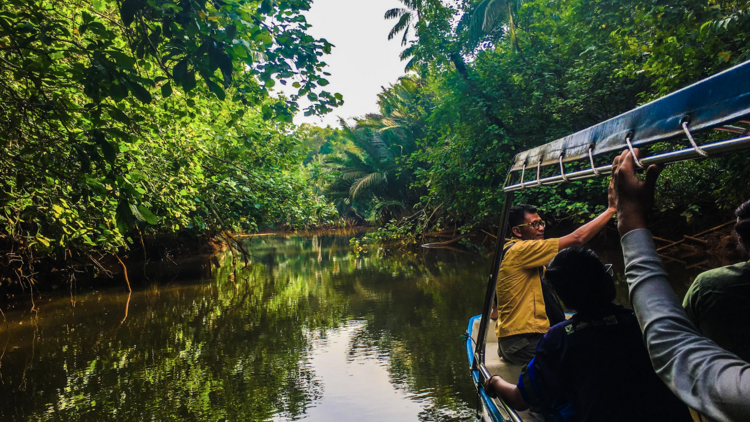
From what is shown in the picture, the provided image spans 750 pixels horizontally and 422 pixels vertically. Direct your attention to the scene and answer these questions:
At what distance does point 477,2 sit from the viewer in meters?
20.2

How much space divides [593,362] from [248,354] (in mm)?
5496

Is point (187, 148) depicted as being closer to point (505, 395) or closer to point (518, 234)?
point (518, 234)

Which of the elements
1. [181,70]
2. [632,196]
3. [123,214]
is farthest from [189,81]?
[632,196]

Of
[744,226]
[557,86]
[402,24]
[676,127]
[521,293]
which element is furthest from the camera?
[402,24]

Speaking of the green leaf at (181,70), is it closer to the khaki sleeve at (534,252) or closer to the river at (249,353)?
the khaki sleeve at (534,252)

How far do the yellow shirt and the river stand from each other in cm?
138

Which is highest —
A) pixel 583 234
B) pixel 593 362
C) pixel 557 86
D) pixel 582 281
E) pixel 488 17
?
pixel 488 17

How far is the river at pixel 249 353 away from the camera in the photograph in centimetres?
470

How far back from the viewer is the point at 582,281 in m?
1.84

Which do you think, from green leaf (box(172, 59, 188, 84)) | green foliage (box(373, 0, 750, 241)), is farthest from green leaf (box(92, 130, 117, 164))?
green foliage (box(373, 0, 750, 241))

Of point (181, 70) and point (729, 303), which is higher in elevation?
point (181, 70)

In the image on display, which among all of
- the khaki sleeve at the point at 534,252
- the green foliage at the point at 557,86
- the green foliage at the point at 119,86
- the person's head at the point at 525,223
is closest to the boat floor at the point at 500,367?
the khaki sleeve at the point at 534,252

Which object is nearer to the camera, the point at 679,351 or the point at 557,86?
the point at 679,351

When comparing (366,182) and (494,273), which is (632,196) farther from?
(366,182)
